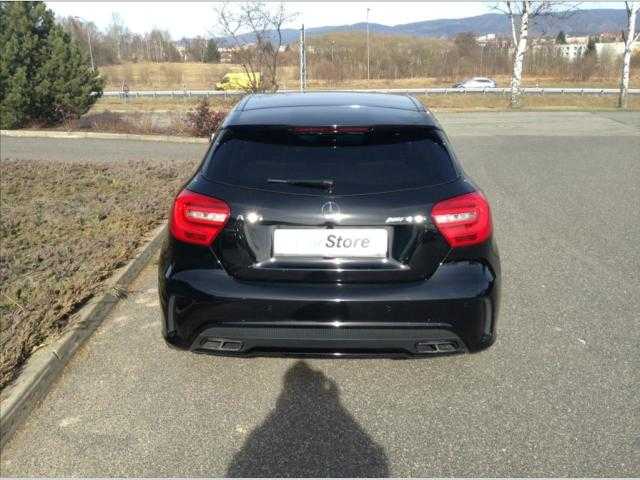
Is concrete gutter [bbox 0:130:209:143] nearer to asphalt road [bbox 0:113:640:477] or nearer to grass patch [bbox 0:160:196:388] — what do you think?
grass patch [bbox 0:160:196:388]

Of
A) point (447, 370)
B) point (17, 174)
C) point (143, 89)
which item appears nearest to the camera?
point (447, 370)

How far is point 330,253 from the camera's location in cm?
266

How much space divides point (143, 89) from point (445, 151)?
163 feet

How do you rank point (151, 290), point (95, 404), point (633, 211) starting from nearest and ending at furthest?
point (95, 404) < point (151, 290) < point (633, 211)

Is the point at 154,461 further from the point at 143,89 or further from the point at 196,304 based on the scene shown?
the point at 143,89

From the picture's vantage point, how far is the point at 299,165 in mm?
2771

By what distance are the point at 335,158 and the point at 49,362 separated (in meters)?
1.96

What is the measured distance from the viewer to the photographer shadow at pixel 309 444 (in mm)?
2471

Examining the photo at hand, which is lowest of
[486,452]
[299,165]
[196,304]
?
[486,452]

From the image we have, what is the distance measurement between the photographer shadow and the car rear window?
1139 millimetres

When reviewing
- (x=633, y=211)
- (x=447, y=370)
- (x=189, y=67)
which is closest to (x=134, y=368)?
(x=447, y=370)

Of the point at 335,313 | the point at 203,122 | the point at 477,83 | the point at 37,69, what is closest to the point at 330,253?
the point at 335,313

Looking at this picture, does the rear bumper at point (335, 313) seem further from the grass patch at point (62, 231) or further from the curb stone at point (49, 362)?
the grass patch at point (62, 231)

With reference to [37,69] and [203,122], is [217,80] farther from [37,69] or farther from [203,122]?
[203,122]
